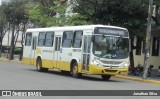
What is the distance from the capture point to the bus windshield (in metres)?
25.8

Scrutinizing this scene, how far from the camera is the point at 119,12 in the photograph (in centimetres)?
3581

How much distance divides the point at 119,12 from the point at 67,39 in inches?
326

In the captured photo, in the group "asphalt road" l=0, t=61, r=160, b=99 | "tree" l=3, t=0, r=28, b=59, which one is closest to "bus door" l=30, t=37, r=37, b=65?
"asphalt road" l=0, t=61, r=160, b=99

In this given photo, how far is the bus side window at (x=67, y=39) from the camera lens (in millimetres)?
28386

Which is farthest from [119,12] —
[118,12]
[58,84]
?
[58,84]

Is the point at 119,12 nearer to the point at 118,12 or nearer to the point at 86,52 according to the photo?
the point at 118,12

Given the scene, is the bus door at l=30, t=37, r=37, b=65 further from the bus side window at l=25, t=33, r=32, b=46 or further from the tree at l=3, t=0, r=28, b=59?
the tree at l=3, t=0, r=28, b=59

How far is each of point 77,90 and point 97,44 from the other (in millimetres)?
7301

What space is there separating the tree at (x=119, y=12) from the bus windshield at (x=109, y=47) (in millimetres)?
8925

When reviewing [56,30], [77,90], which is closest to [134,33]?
[56,30]

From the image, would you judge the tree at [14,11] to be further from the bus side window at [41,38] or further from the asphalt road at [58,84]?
the asphalt road at [58,84]

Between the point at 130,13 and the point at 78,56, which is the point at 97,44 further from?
the point at 130,13

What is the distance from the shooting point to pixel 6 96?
15508 mm

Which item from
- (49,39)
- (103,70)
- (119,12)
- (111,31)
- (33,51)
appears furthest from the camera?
(119,12)
